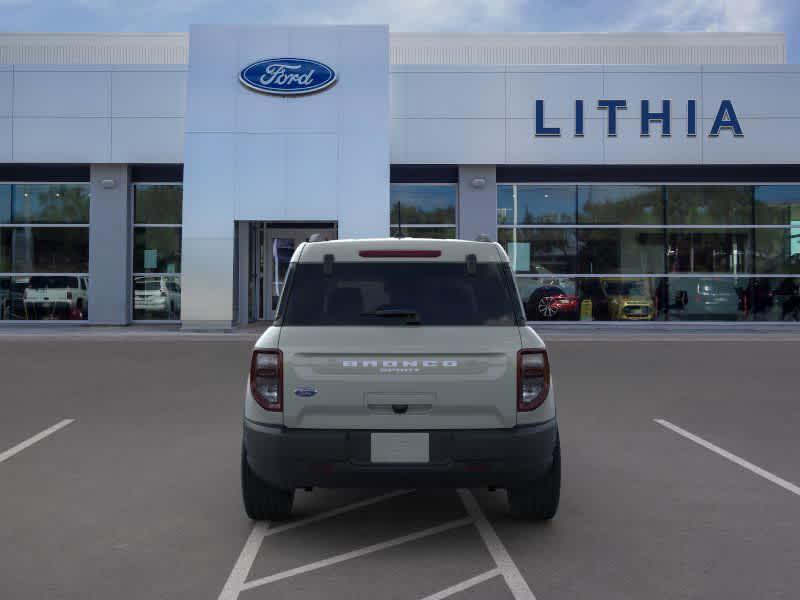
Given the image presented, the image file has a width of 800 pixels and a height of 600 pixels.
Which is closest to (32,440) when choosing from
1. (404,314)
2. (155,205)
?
(404,314)

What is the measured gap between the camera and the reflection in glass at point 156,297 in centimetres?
2542

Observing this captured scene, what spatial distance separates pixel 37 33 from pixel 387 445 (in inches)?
1205

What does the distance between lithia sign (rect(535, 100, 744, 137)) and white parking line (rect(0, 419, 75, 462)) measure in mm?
17544

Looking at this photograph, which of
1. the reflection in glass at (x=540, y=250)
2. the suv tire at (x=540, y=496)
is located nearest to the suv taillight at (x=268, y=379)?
the suv tire at (x=540, y=496)

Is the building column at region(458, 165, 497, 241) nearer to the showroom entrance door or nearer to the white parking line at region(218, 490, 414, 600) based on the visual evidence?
the showroom entrance door

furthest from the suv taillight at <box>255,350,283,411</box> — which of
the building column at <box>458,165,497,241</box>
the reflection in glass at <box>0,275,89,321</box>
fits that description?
the reflection in glass at <box>0,275,89,321</box>


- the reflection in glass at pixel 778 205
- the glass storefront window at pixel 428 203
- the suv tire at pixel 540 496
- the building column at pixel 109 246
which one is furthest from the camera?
the reflection in glass at pixel 778 205

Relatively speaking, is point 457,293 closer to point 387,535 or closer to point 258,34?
point 387,535

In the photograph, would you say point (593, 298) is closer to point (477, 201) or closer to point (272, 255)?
point (477, 201)

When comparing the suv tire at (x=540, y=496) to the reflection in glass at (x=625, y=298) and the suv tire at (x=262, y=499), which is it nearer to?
the suv tire at (x=262, y=499)

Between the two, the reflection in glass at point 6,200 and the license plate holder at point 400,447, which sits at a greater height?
the reflection in glass at point 6,200

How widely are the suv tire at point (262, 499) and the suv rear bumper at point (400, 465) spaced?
0.52 metres

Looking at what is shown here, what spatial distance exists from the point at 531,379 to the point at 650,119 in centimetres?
2091

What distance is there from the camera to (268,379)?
473 centimetres
